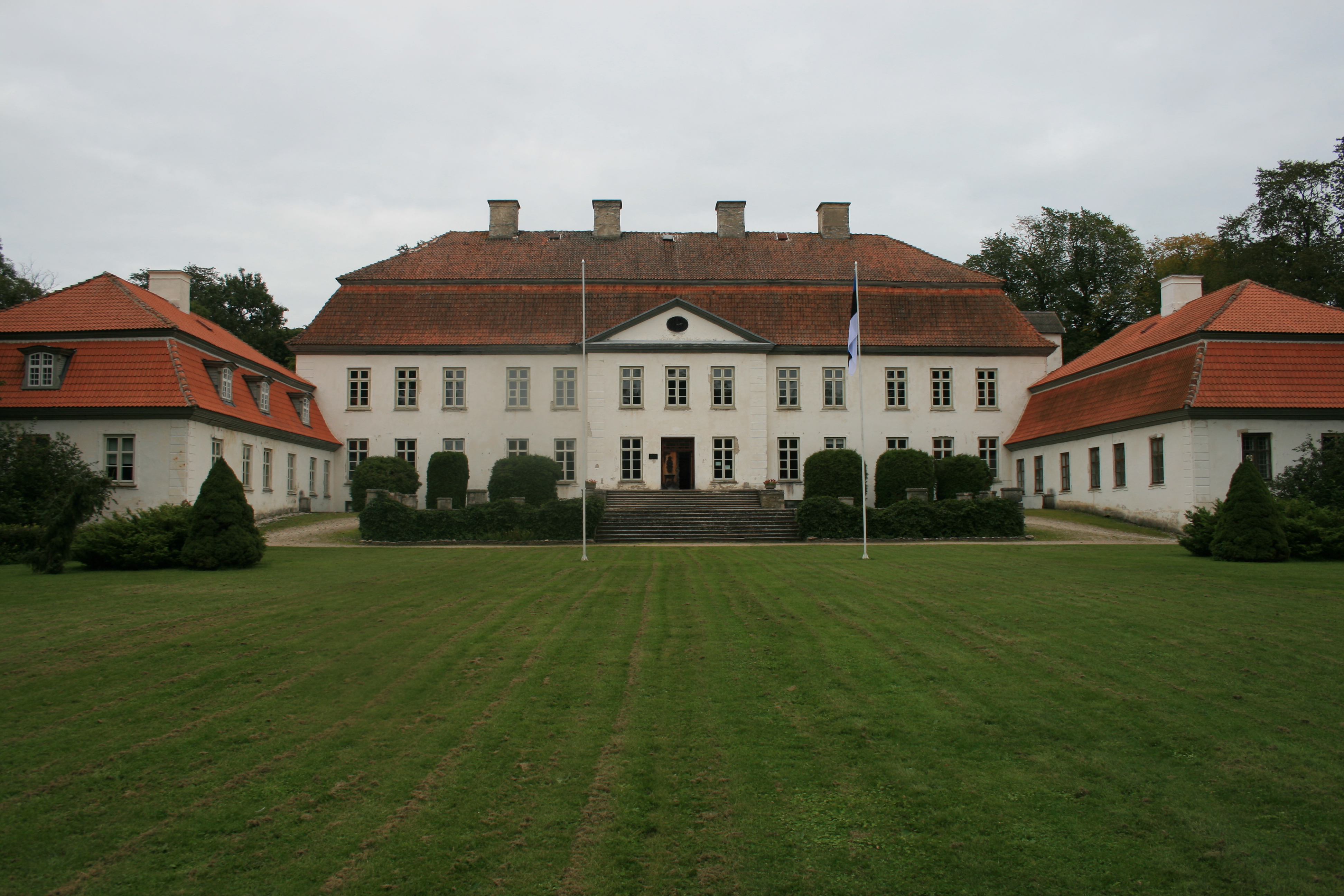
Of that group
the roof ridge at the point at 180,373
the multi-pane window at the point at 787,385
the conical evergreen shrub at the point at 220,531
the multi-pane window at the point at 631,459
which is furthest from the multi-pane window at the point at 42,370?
the multi-pane window at the point at 787,385

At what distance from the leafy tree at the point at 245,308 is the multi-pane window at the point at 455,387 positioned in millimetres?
19476

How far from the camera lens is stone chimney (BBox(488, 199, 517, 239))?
41.8m

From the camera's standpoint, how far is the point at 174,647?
8.90m

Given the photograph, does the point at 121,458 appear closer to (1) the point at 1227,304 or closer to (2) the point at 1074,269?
(1) the point at 1227,304

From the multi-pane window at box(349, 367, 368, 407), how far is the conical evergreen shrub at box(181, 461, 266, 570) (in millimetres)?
20507

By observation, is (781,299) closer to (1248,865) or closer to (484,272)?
(484,272)

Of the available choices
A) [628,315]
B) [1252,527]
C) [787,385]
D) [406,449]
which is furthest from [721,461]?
[1252,527]

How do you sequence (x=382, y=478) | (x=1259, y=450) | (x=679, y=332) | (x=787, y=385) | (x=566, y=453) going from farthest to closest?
(x=787, y=385), (x=566, y=453), (x=679, y=332), (x=382, y=478), (x=1259, y=450)

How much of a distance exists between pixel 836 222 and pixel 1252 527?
92.0 ft

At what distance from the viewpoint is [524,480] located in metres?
30.2

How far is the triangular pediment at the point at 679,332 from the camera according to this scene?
116ft

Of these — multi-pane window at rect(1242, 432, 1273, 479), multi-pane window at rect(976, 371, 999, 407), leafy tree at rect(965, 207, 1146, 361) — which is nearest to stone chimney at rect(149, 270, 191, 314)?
multi-pane window at rect(976, 371, 999, 407)

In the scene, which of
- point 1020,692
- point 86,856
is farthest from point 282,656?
point 1020,692

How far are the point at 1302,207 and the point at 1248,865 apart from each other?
5137 cm
